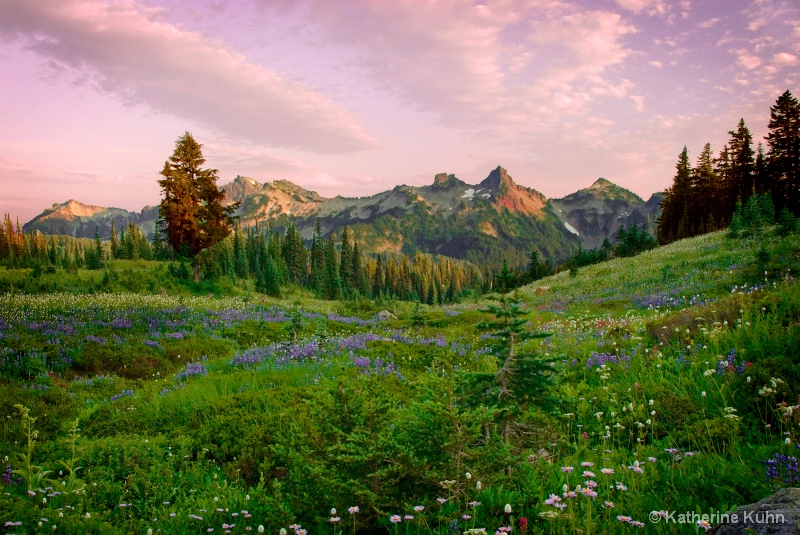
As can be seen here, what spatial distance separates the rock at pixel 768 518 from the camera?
2327mm

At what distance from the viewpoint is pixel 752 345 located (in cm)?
Result: 628

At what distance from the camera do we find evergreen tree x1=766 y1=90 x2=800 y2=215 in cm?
4928

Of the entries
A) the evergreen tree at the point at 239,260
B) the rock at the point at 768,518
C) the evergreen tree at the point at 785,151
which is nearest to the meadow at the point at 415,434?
the rock at the point at 768,518

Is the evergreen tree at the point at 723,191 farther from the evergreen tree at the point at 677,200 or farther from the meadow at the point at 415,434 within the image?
the meadow at the point at 415,434

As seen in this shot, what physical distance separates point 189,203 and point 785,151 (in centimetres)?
6460

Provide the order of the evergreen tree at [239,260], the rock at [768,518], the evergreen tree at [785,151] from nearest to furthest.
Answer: the rock at [768,518], the evergreen tree at [785,151], the evergreen tree at [239,260]

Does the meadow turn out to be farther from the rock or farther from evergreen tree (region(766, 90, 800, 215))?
evergreen tree (region(766, 90, 800, 215))

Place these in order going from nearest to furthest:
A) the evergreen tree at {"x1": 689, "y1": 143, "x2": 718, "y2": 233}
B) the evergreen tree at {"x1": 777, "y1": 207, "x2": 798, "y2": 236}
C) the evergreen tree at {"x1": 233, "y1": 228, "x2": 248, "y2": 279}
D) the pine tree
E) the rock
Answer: the rock
the evergreen tree at {"x1": 777, "y1": 207, "x2": 798, "y2": 236}
the pine tree
the evergreen tree at {"x1": 689, "y1": 143, "x2": 718, "y2": 233}
the evergreen tree at {"x1": 233, "y1": 228, "x2": 248, "y2": 279}

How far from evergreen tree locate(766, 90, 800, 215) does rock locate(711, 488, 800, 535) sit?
63.1 metres

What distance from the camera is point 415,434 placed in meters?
3.87

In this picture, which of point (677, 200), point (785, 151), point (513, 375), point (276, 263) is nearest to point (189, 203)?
point (513, 375)

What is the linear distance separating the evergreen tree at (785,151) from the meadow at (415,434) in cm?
5671

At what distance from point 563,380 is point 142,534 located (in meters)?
6.59

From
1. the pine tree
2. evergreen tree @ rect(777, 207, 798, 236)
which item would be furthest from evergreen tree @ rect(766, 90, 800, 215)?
the pine tree
